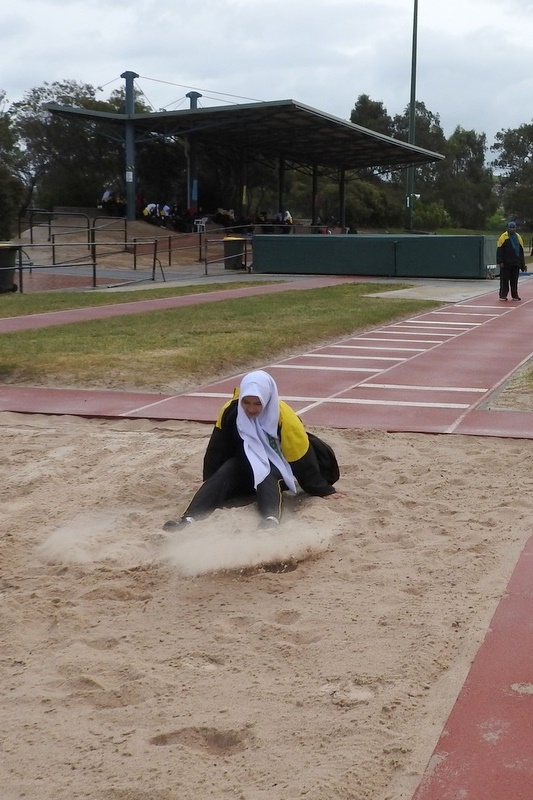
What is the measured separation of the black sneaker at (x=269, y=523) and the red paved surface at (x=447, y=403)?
1446 mm

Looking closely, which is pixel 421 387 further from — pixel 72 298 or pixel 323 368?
pixel 72 298

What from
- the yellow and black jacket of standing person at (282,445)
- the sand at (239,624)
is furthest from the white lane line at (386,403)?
the yellow and black jacket of standing person at (282,445)

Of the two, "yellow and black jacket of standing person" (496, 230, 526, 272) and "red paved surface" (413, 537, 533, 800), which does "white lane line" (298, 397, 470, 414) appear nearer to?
"red paved surface" (413, 537, 533, 800)

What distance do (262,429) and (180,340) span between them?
8103 mm

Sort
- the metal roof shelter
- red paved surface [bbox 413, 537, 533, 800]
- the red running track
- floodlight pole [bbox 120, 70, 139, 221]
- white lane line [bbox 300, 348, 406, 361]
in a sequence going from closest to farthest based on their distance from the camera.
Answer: red paved surface [bbox 413, 537, 533, 800]
the red running track
white lane line [bbox 300, 348, 406, 361]
the metal roof shelter
floodlight pole [bbox 120, 70, 139, 221]

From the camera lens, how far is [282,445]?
21.7 feet

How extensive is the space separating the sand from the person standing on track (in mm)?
15259

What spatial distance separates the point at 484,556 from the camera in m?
5.71

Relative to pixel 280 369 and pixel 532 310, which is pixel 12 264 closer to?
pixel 532 310

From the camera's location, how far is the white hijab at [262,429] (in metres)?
6.34

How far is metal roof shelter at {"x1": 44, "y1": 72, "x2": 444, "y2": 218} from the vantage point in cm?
4225

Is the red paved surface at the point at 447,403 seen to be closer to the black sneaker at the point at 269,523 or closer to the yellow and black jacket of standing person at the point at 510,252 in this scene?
the yellow and black jacket of standing person at the point at 510,252

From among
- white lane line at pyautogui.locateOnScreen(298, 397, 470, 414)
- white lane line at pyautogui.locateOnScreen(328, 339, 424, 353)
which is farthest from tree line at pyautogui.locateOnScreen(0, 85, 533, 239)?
white lane line at pyautogui.locateOnScreen(298, 397, 470, 414)

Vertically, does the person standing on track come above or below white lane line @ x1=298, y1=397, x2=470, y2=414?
above
